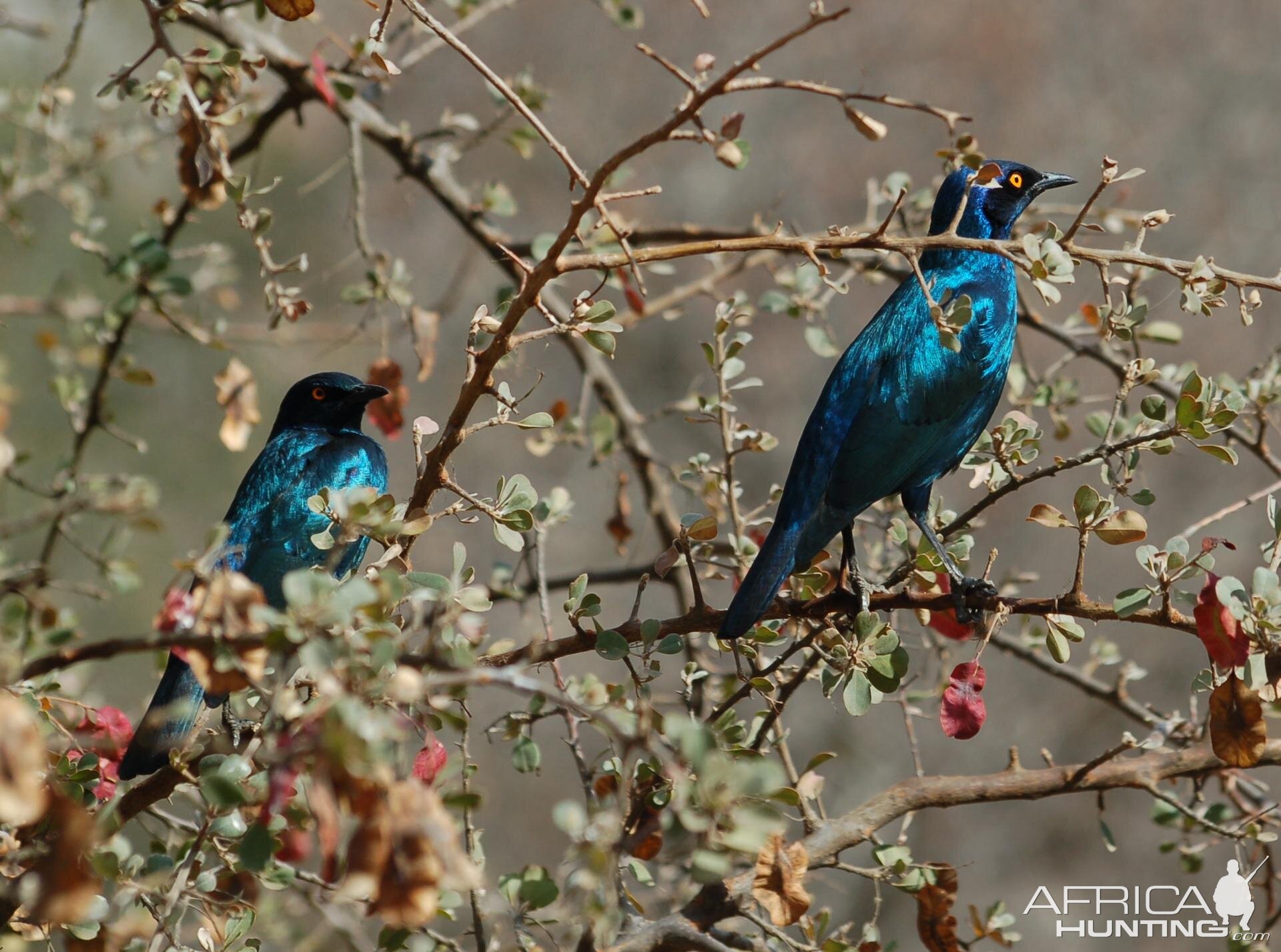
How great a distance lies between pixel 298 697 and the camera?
7.57 ft

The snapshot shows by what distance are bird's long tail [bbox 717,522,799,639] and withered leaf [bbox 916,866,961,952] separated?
0.66m

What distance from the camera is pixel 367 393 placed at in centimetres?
375

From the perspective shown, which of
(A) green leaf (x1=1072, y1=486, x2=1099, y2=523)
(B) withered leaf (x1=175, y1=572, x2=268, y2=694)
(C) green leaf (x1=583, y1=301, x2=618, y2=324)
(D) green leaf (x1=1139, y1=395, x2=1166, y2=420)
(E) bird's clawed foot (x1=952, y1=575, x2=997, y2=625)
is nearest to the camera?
(B) withered leaf (x1=175, y1=572, x2=268, y2=694)

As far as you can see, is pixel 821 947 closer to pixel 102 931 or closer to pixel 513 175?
pixel 102 931

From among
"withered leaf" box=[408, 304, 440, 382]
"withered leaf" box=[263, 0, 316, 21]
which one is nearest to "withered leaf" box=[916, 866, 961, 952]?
"withered leaf" box=[408, 304, 440, 382]

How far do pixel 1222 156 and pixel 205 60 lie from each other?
32.5ft

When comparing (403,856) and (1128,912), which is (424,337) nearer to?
(403,856)

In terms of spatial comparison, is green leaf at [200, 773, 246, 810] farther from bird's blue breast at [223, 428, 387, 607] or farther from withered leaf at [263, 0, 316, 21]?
bird's blue breast at [223, 428, 387, 607]

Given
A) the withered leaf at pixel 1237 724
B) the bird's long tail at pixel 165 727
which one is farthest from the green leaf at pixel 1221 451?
the bird's long tail at pixel 165 727

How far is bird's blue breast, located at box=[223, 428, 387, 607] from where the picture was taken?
364 centimetres

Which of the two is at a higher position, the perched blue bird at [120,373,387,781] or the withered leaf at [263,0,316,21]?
the perched blue bird at [120,373,387,781]

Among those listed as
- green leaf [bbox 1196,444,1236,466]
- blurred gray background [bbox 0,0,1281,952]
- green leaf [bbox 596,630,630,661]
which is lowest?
green leaf [bbox 596,630,630,661]

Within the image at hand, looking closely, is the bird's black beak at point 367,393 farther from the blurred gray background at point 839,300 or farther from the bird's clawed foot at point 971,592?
the blurred gray background at point 839,300

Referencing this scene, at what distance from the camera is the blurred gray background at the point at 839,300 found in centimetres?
884
